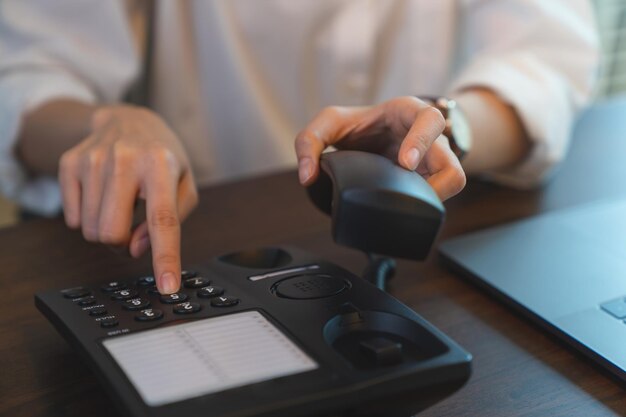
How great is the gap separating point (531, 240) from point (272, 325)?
233 millimetres

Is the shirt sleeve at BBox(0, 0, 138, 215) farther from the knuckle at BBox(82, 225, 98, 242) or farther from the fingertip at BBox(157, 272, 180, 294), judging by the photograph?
the fingertip at BBox(157, 272, 180, 294)

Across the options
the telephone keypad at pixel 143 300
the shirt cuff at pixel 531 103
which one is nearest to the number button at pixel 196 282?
the telephone keypad at pixel 143 300

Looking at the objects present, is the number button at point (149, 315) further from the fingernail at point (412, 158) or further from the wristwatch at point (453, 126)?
the wristwatch at point (453, 126)

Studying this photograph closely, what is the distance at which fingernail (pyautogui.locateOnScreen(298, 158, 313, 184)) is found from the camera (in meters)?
0.39

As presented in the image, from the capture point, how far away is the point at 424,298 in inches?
17.0

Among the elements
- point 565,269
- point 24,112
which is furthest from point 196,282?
point 24,112

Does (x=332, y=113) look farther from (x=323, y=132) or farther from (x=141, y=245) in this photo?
(x=141, y=245)

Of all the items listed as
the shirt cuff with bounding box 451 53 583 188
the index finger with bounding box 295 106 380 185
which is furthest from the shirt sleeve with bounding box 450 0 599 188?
the index finger with bounding box 295 106 380 185

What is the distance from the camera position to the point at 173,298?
1.14 ft

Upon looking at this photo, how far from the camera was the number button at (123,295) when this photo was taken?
351mm

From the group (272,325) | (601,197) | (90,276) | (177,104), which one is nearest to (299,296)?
(272,325)

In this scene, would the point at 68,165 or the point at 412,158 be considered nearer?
the point at 412,158

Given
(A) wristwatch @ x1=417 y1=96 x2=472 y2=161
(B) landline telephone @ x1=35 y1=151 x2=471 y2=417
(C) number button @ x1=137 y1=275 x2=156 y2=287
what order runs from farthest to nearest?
(A) wristwatch @ x1=417 y1=96 x2=472 y2=161, (C) number button @ x1=137 y1=275 x2=156 y2=287, (B) landline telephone @ x1=35 y1=151 x2=471 y2=417

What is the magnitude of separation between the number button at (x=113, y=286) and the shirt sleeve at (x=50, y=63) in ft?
1.12
